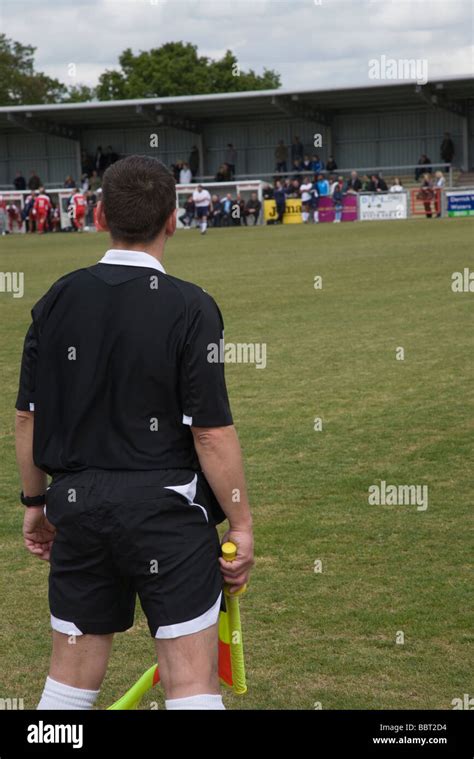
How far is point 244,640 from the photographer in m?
4.98

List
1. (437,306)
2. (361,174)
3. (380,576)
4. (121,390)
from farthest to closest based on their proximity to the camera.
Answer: (361,174)
(437,306)
(380,576)
(121,390)

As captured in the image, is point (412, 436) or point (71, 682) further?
point (412, 436)

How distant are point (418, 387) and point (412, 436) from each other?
73.8 inches

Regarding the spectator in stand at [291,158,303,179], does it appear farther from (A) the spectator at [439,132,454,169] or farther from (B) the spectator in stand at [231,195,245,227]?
(A) the spectator at [439,132,454,169]

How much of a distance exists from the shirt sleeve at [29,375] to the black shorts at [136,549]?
279mm

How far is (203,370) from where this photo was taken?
116 inches

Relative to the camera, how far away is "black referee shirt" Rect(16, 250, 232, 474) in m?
2.95

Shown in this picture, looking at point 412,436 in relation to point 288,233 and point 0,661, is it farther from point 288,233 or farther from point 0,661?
point 288,233

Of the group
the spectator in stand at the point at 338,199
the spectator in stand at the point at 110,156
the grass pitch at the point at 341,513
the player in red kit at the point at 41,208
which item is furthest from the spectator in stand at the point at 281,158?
the grass pitch at the point at 341,513

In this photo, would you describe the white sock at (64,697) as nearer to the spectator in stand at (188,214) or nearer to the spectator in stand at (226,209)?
the spectator in stand at (226,209)

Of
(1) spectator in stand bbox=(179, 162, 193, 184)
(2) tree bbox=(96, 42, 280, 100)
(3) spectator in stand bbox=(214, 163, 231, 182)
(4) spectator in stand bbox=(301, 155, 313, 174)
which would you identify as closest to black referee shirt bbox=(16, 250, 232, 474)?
(1) spectator in stand bbox=(179, 162, 193, 184)

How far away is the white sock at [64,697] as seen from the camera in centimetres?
313

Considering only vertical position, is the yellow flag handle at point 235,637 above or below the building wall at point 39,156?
below
